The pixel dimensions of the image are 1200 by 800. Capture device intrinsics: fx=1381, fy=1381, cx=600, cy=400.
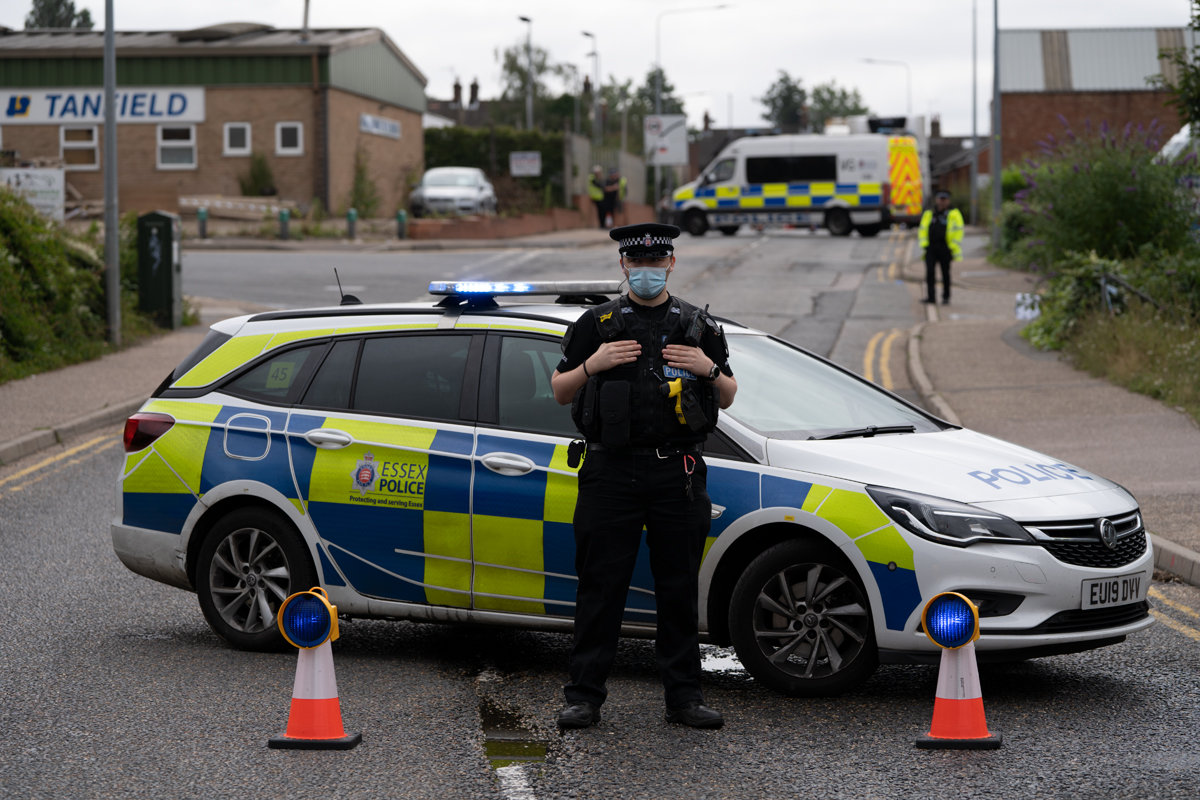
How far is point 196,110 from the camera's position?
138 feet

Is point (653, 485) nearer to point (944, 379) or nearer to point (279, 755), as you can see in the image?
point (279, 755)

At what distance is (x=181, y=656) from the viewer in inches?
246

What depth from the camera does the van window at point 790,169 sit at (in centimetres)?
4169

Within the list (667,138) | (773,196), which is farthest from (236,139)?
(667,138)

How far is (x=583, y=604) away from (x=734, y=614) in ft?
2.15

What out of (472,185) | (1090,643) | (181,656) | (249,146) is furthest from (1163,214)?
(249,146)

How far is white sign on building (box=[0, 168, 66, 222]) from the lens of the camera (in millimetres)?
21828

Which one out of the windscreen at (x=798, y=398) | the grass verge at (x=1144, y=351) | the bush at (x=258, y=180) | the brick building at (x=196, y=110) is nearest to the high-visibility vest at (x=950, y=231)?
the grass verge at (x=1144, y=351)

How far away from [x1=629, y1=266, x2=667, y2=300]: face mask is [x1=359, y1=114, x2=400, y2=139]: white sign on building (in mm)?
41024

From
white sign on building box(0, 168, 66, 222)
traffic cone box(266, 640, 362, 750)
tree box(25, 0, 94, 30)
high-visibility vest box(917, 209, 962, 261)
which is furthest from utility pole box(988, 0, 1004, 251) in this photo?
tree box(25, 0, 94, 30)

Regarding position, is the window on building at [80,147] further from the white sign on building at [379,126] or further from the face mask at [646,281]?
the face mask at [646,281]

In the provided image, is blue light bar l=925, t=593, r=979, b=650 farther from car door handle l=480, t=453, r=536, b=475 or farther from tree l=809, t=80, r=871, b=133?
tree l=809, t=80, r=871, b=133

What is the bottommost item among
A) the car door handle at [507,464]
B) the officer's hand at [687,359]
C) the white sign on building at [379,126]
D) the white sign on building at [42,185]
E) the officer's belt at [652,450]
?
the car door handle at [507,464]

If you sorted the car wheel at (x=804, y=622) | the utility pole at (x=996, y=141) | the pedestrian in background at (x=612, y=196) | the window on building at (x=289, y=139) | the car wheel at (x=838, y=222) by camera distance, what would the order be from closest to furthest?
1. the car wheel at (x=804, y=622)
2. the utility pole at (x=996, y=141)
3. the window on building at (x=289, y=139)
4. the car wheel at (x=838, y=222)
5. the pedestrian in background at (x=612, y=196)
